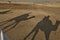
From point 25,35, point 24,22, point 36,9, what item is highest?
point 36,9

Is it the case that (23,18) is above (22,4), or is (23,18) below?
below

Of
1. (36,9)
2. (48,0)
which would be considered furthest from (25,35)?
(48,0)

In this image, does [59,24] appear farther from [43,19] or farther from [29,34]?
[29,34]

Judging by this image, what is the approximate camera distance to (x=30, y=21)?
4.97 feet

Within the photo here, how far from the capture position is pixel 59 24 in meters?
1.54

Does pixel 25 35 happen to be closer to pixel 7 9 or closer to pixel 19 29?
pixel 19 29

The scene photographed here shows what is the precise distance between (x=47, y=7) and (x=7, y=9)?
36cm

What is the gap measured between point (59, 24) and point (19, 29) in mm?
366

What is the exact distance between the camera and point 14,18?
4.97 feet

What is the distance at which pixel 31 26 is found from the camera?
1.51 m

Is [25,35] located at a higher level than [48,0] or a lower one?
lower

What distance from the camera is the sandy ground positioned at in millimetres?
1478


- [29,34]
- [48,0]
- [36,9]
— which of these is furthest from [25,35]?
[48,0]

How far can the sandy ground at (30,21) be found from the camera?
148cm
